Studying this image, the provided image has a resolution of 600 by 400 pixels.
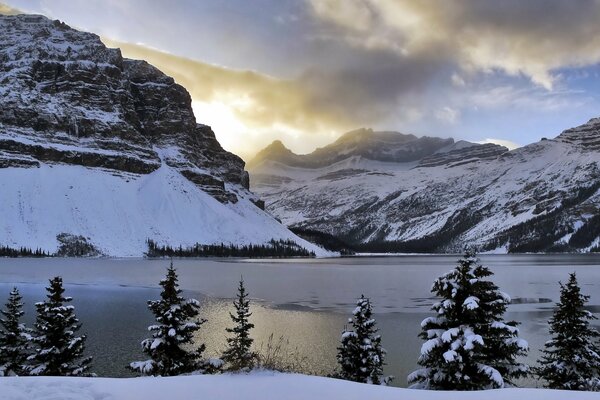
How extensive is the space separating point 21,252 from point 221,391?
207 meters

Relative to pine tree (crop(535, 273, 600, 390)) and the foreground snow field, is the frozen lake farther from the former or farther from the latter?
the foreground snow field

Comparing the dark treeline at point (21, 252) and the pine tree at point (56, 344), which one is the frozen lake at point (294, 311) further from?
the dark treeline at point (21, 252)

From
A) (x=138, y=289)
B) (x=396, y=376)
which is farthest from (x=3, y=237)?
(x=396, y=376)

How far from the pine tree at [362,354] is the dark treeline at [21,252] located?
196 meters

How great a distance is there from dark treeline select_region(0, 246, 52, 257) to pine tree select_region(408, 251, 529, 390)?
202203 millimetres

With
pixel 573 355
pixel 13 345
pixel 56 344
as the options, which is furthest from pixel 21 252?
pixel 573 355

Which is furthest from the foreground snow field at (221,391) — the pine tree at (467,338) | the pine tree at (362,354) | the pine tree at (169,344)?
the pine tree at (362,354)

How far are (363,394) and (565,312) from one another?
1478 centimetres

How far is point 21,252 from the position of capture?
18975cm

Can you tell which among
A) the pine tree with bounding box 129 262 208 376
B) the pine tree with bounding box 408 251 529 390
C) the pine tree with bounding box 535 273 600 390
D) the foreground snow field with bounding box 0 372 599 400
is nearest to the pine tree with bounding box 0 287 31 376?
the pine tree with bounding box 129 262 208 376

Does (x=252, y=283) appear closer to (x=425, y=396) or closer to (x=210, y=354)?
(x=210, y=354)

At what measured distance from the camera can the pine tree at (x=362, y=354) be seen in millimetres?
22984

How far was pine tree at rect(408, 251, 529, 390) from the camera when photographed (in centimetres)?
1695

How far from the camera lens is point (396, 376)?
29500 mm
